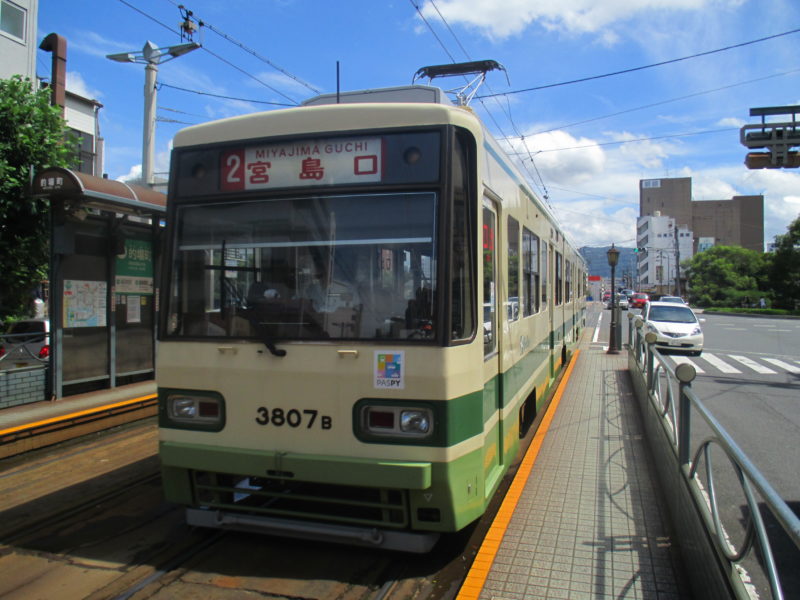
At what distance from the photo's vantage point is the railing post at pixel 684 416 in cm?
441

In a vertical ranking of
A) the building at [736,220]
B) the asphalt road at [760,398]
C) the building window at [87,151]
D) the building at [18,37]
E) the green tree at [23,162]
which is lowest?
the asphalt road at [760,398]

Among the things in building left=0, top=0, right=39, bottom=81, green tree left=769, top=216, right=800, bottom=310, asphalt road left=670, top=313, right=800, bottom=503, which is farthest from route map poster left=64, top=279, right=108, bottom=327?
green tree left=769, top=216, right=800, bottom=310

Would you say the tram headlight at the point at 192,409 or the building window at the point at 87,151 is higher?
the building window at the point at 87,151

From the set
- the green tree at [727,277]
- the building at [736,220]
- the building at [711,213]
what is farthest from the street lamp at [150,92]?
the building at [736,220]

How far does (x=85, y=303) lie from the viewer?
30.0 ft

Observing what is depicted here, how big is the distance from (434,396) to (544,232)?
529cm

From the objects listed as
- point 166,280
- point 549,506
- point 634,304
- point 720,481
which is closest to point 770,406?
point 720,481

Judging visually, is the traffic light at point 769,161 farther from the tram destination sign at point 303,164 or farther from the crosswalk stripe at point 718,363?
the tram destination sign at point 303,164

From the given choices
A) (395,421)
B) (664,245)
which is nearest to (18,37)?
(395,421)

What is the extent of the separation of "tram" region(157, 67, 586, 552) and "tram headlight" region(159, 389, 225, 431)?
1 centimetres

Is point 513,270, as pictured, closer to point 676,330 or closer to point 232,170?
point 232,170

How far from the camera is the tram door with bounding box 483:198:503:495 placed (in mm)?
4145

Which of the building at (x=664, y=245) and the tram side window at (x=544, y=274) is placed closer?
the tram side window at (x=544, y=274)

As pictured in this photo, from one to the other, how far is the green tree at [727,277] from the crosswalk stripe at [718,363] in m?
46.4
